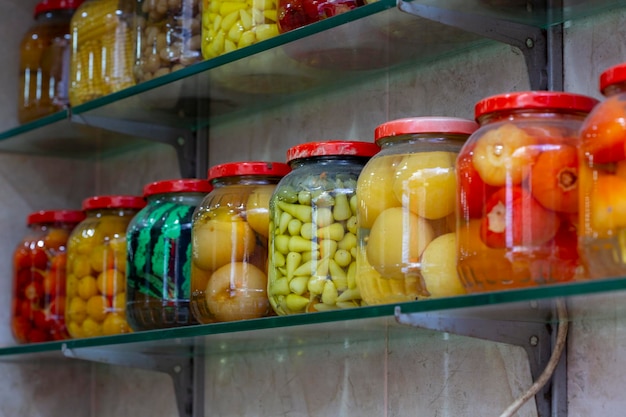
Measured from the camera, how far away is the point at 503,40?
1189mm

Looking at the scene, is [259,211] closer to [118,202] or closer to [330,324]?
[330,324]

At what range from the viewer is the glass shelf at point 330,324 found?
35.2 inches

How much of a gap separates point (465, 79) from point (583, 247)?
1.55ft

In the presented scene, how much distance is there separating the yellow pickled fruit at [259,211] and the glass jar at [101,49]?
39 cm

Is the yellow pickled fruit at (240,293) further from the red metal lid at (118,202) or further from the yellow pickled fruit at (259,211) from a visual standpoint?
the red metal lid at (118,202)

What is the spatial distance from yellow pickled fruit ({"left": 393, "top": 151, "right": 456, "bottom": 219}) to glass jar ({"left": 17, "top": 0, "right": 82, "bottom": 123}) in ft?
2.89

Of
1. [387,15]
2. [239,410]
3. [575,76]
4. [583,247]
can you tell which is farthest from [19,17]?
[583,247]

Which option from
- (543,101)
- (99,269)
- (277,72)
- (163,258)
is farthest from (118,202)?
(543,101)

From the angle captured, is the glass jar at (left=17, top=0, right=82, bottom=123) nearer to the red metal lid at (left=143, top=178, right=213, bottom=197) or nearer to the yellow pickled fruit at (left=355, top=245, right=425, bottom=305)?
the red metal lid at (left=143, top=178, right=213, bottom=197)

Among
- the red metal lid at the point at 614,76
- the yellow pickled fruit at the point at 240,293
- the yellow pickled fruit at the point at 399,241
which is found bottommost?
the yellow pickled fruit at the point at 240,293

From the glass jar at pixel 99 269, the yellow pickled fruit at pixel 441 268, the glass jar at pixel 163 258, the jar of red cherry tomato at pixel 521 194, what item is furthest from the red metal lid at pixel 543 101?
the glass jar at pixel 99 269

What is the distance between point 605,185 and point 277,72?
619mm

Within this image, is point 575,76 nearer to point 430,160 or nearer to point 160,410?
point 430,160

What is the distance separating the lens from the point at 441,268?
1.03m
